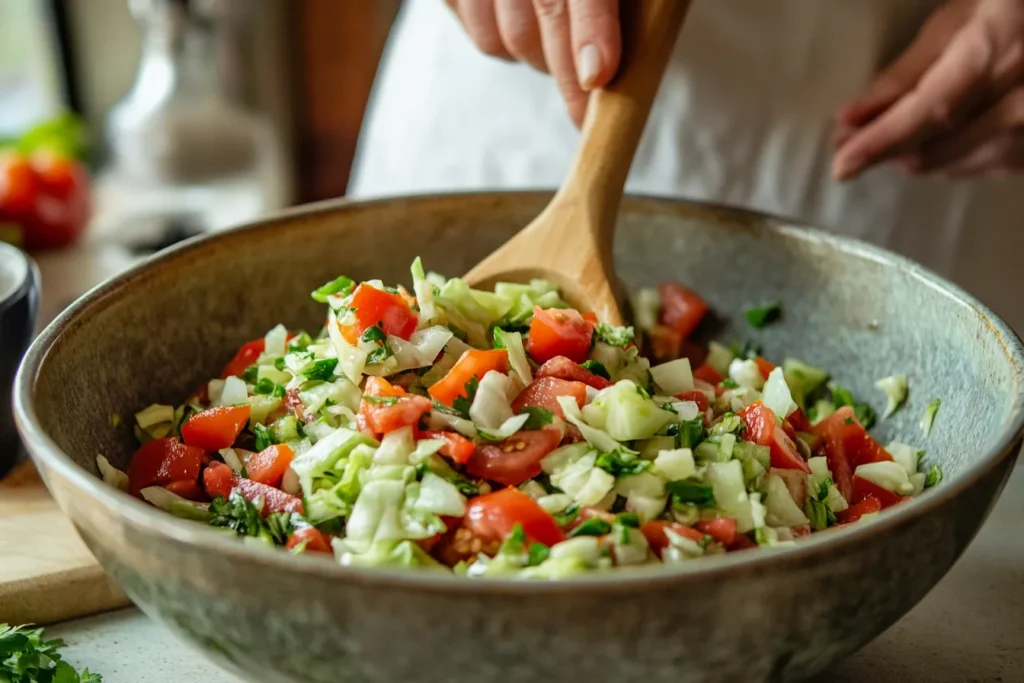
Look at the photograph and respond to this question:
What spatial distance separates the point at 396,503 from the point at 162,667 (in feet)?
1.19

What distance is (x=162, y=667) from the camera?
1.23m

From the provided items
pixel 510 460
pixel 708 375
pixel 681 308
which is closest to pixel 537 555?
pixel 510 460

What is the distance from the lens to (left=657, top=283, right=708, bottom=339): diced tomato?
1.67 meters

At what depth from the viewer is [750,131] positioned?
2207 mm

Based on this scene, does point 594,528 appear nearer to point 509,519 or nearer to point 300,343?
point 509,519

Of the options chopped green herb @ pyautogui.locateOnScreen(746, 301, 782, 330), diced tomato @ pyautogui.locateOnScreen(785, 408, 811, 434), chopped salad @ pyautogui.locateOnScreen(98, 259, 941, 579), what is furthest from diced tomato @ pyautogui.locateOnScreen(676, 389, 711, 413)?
chopped green herb @ pyautogui.locateOnScreen(746, 301, 782, 330)

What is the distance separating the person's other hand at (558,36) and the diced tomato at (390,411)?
60 centimetres

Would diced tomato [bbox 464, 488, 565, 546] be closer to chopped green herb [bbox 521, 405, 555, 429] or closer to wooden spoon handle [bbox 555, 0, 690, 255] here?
chopped green herb [bbox 521, 405, 555, 429]

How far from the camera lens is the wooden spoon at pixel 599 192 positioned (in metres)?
1.54

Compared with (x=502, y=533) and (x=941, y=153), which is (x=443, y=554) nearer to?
(x=502, y=533)

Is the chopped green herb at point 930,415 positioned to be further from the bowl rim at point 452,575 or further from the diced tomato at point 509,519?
the diced tomato at point 509,519

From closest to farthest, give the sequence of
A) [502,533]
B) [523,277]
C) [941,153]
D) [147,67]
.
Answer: [502,533] → [523,277] → [941,153] → [147,67]

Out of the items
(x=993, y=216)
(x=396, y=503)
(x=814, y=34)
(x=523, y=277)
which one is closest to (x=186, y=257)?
(x=523, y=277)

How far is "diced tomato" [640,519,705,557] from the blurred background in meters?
2.11
